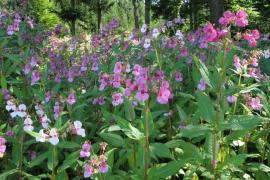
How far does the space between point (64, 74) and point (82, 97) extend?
765 millimetres

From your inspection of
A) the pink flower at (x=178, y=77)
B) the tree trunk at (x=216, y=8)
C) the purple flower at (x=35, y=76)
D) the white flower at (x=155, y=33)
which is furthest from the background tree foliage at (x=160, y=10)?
the purple flower at (x=35, y=76)

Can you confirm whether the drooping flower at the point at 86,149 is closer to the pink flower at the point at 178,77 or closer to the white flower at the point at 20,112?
the white flower at the point at 20,112

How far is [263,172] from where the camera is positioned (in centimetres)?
287

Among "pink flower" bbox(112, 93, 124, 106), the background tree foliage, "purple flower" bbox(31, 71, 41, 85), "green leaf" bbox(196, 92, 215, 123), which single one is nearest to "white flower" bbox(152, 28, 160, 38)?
the background tree foliage

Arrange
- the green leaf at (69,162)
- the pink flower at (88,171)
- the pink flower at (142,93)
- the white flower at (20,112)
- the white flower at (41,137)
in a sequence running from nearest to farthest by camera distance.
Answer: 1. the pink flower at (88,171)
2. the pink flower at (142,93)
3. the white flower at (41,137)
4. the green leaf at (69,162)
5. the white flower at (20,112)

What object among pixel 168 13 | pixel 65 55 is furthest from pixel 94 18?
pixel 65 55

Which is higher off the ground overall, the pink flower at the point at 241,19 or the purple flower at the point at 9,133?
the pink flower at the point at 241,19

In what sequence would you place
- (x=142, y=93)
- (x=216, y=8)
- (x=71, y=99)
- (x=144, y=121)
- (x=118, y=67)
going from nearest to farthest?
(x=142, y=93), (x=144, y=121), (x=118, y=67), (x=71, y=99), (x=216, y=8)

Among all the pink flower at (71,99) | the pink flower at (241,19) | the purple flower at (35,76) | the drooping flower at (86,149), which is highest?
the pink flower at (241,19)

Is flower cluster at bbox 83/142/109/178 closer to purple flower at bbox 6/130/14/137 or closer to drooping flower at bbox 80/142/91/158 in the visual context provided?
drooping flower at bbox 80/142/91/158

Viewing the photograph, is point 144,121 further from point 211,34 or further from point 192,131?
point 211,34

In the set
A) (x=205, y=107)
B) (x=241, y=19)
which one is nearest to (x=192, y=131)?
(x=205, y=107)

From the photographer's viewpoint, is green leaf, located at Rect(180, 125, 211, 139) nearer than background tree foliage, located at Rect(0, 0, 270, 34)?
Yes

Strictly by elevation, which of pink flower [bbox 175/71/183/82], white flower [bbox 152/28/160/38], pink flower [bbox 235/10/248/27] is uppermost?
pink flower [bbox 235/10/248/27]
